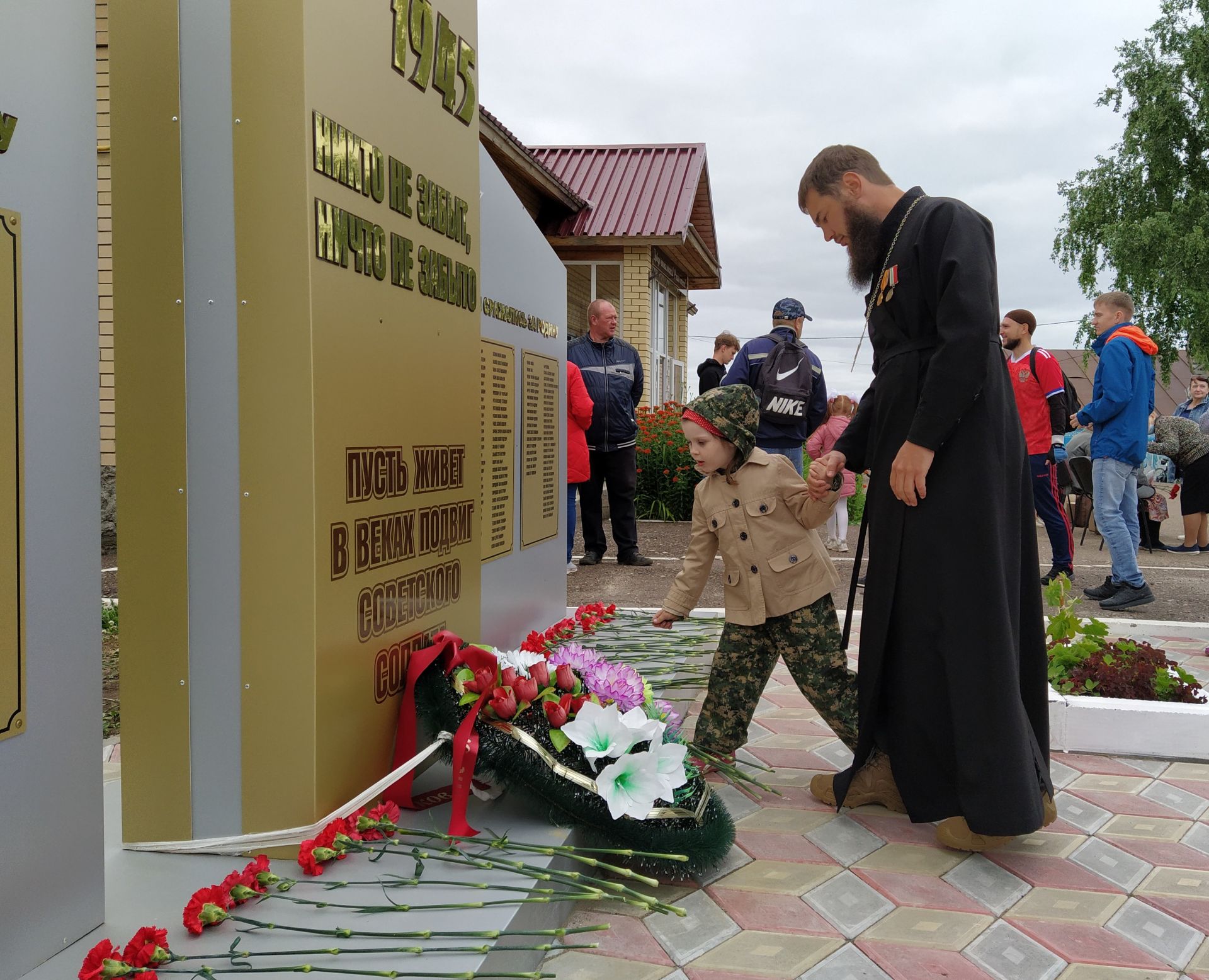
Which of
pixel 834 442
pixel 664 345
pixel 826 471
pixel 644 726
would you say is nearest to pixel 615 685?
pixel 644 726

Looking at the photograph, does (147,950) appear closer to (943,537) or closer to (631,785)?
(631,785)

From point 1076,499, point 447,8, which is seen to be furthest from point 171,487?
point 1076,499

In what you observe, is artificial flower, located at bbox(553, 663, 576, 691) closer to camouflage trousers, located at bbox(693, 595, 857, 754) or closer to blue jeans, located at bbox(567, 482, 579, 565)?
camouflage trousers, located at bbox(693, 595, 857, 754)

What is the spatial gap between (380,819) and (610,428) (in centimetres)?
611

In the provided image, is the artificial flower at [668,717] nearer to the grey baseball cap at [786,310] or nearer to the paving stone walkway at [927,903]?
the paving stone walkway at [927,903]

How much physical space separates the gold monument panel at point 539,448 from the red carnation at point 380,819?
2.29 meters

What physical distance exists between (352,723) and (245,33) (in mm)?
1693

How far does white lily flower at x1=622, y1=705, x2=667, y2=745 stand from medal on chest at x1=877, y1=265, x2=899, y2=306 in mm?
1457

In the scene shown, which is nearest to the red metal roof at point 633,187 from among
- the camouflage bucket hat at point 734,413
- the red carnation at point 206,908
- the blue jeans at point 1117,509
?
the blue jeans at point 1117,509

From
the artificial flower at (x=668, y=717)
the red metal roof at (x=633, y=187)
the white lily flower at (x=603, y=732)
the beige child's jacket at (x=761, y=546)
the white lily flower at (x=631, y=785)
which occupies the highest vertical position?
the red metal roof at (x=633, y=187)

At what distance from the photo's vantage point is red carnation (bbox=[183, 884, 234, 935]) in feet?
6.90

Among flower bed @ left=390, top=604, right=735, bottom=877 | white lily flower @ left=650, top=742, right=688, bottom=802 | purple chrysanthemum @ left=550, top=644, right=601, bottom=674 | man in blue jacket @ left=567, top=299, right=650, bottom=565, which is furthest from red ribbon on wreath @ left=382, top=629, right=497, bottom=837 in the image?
man in blue jacket @ left=567, top=299, right=650, bottom=565

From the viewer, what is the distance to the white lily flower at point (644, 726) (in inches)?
107

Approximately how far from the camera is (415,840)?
2.70 m
